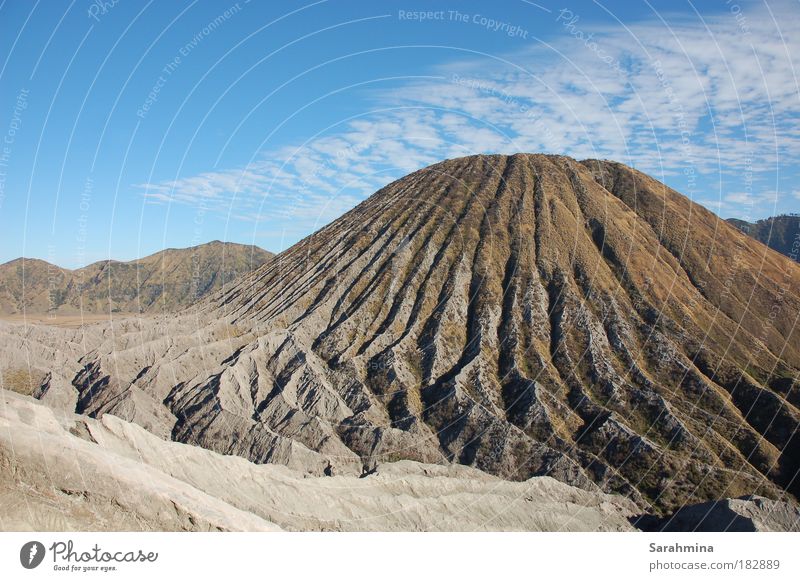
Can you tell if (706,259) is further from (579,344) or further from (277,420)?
(277,420)

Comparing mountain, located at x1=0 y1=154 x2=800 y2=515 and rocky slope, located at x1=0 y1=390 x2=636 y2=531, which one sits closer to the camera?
rocky slope, located at x1=0 y1=390 x2=636 y2=531

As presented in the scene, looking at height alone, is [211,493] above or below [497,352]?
below

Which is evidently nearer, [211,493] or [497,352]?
[211,493]

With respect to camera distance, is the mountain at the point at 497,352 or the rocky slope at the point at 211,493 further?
the mountain at the point at 497,352
